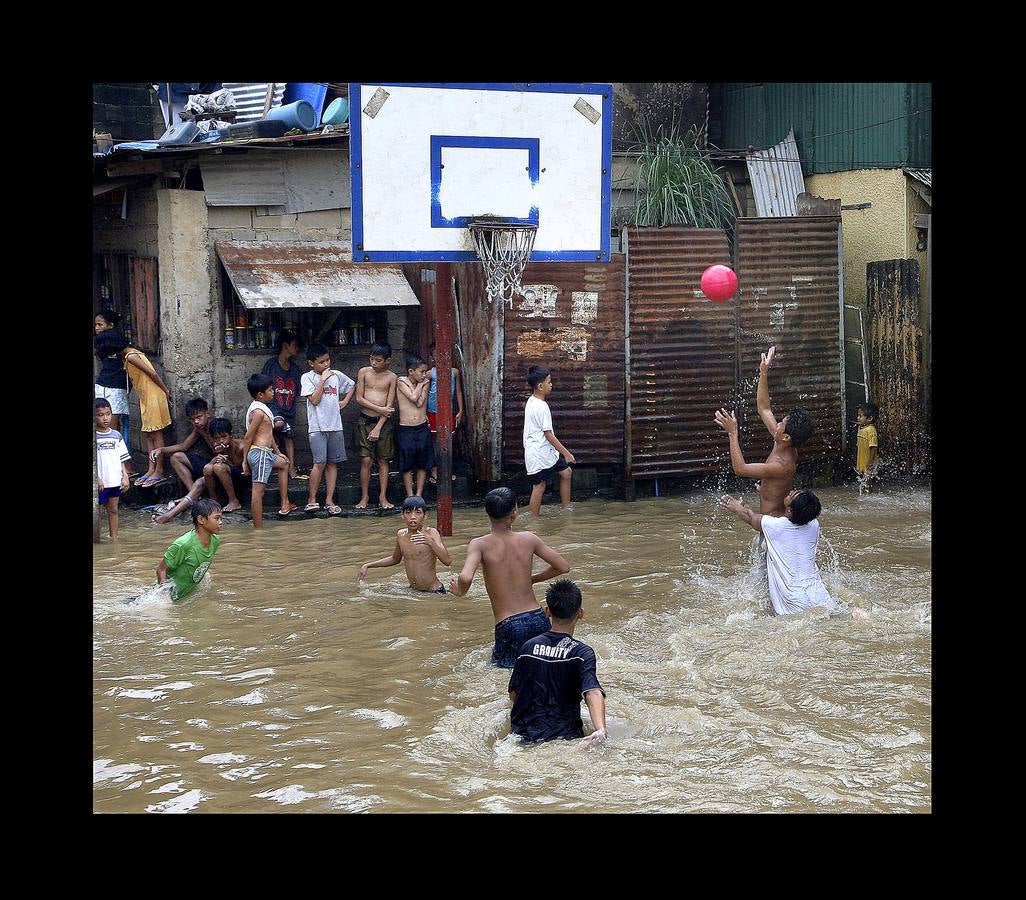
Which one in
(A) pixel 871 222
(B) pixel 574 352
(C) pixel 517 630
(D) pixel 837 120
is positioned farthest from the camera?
(D) pixel 837 120

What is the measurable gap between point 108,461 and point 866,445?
7.85m

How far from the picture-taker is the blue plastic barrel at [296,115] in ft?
47.5

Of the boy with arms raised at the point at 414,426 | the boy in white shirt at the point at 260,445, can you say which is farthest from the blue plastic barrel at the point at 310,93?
the boy in white shirt at the point at 260,445

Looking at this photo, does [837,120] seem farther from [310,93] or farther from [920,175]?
[310,93]

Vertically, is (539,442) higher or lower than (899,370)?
lower

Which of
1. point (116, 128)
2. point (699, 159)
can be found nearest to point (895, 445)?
point (699, 159)

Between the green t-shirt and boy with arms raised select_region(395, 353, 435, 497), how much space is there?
375 centimetres

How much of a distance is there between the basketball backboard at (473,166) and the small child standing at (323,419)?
2.11m

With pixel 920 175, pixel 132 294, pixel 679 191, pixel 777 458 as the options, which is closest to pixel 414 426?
pixel 132 294

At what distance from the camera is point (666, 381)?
44.9ft

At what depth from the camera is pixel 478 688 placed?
25.1ft

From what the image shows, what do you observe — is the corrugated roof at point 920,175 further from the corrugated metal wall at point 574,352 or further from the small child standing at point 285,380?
the small child standing at point 285,380

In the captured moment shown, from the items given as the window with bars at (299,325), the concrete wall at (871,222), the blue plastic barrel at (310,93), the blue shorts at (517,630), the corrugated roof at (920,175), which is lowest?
the blue shorts at (517,630)

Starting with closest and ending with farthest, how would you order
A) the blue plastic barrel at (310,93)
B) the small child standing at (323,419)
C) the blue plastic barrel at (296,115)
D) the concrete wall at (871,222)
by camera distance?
the small child standing at (323,419), the concrete wall at (871,222), the blue plastic barrel at (296,115), the blue plastic barrel at (310,93)
